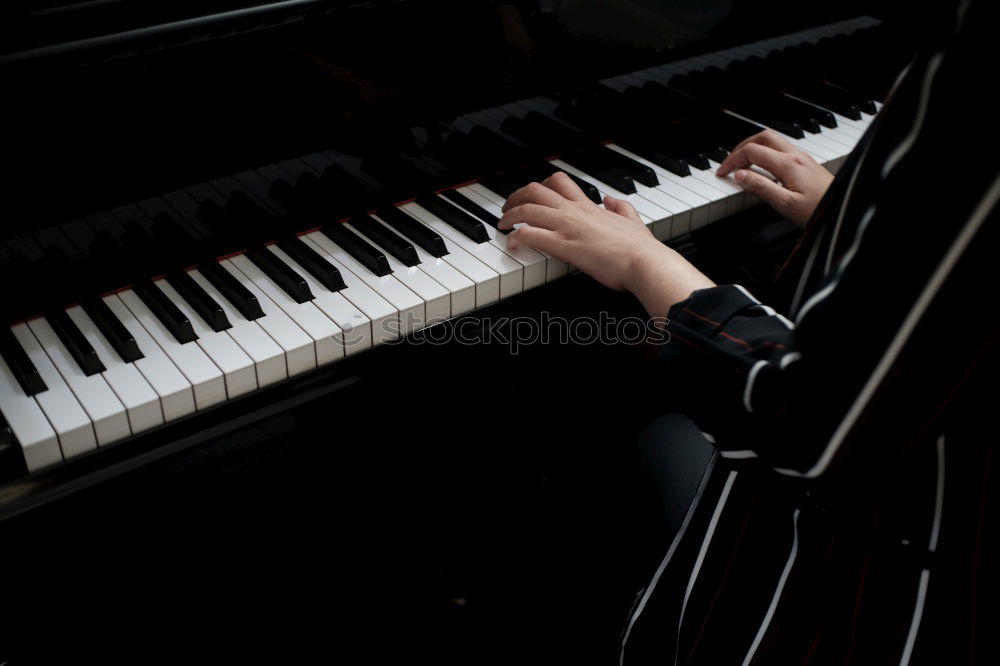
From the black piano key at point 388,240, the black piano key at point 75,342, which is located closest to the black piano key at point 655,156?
the black piano key at point 388,240

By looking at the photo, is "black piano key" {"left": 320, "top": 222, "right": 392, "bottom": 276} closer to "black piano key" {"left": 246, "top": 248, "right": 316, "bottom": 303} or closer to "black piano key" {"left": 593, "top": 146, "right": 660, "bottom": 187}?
"black piano key" {"left": 246, "top": 248, "right": 316, "bottom": 303}

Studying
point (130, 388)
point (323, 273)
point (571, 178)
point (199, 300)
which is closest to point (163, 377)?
point (130, 388)

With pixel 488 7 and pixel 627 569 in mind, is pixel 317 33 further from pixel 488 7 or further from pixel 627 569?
pixel 627 569

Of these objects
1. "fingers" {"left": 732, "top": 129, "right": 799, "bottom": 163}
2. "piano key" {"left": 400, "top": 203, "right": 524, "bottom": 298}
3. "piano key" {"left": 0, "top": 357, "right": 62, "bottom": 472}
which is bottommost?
"piano key" {"left": 0, "top": 357, "right": 62, "bottom": 472}

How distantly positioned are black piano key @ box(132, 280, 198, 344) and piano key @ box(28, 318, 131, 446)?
106 mm

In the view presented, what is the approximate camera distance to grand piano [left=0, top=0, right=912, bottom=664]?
1028 millimetres

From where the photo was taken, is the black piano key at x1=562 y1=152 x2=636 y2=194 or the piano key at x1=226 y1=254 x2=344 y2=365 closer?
the piano key at x1=226 y1=254 x2=344 y2=365

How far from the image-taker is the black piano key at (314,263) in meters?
1.18

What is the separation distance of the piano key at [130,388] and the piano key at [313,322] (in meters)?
0.20

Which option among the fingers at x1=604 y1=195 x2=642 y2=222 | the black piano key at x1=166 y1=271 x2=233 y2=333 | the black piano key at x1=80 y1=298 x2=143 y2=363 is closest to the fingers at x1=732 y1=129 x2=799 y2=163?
the fingers at x1=604 y1=195 x2=642 y2=222

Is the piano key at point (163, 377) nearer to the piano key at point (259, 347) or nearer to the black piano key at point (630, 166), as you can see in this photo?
the piano key at point (259, 347)

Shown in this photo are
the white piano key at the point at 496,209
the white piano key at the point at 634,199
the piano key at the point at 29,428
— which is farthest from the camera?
the white piano key at the point at 634,199

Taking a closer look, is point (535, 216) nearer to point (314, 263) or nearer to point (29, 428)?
point (314, 263)

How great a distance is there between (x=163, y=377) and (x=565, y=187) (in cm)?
61
